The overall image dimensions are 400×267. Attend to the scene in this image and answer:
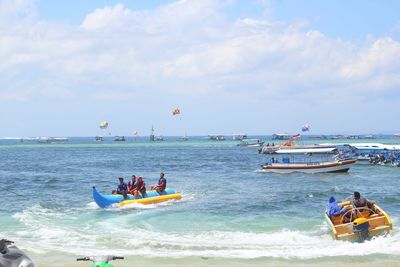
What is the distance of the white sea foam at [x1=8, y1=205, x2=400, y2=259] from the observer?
13625 mm

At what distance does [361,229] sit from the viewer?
1451 centimetres

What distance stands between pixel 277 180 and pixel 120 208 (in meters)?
16.3

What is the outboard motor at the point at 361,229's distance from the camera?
571 inches

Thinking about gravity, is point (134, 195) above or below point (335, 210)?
below

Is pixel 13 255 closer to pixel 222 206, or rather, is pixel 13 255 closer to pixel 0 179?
pixel 222 206

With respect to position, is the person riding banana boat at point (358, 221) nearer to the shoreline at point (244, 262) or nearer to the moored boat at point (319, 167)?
the shoreline at point (244, 262)

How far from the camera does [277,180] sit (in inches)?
1421

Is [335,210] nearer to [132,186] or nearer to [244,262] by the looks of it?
[244,262]

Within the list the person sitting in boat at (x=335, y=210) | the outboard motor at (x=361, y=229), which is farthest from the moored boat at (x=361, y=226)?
Result: the person sitting in boat at (x=335, y=210)

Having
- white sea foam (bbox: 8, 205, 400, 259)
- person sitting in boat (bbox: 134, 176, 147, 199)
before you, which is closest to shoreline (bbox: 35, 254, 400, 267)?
white sea foam (bbox: 8, 205, 400, 259)

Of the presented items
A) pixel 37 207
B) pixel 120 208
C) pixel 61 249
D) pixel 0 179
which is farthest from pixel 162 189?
pixel 0 179

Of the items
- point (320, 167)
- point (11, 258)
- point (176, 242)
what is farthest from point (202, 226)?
point (320, 167)

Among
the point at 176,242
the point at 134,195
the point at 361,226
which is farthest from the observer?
the point at 134,195

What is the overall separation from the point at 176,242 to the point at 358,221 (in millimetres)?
5078
